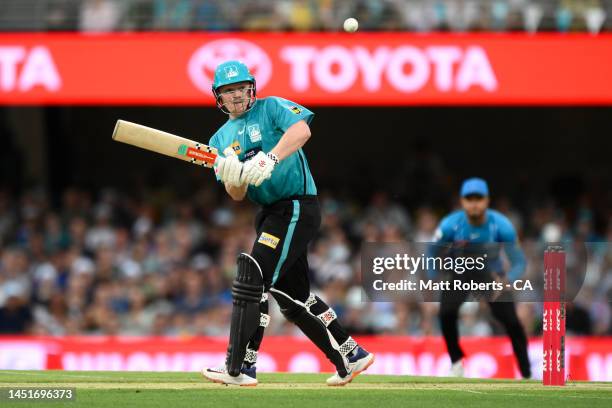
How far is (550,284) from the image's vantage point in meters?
7.34

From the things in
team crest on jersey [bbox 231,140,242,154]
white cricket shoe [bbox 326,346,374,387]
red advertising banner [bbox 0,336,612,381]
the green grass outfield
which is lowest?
the green grass outfield

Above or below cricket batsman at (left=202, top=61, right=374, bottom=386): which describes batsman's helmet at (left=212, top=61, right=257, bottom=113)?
above

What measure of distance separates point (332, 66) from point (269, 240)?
7.73m

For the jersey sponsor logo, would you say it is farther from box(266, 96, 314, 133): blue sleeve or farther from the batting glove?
box(266, 96, 314, 133): blue sleeve

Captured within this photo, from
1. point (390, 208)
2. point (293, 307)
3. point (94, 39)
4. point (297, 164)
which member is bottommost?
point (293, 307)

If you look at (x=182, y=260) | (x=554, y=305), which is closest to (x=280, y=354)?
(x=182, y=260)

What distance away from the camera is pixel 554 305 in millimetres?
7336

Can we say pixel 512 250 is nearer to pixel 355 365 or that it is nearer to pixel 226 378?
pixel 355 365

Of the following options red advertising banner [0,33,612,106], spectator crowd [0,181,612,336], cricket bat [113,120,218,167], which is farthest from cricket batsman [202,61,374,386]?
red advertising banner [0,33,612,106]

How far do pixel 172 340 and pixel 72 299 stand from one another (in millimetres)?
2055

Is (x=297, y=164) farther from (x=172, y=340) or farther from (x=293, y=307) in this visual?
(x=172, y=340)

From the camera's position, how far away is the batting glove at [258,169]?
6832mm

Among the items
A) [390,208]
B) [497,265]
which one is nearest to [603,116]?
[390,208]

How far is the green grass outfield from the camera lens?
6.59m
